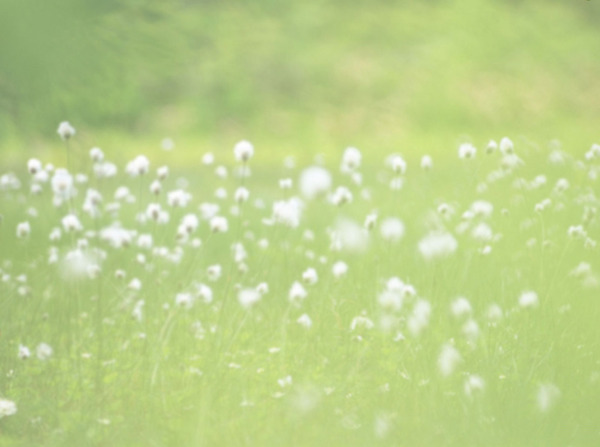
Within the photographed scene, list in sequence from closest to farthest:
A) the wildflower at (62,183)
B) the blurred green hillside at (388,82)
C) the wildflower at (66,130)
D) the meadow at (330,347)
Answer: the meadow at (330,347) → the wildflower at (66,130) → the wildflower at (62,183) → the blurred green hillside at (388,82)

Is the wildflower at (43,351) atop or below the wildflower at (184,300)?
below

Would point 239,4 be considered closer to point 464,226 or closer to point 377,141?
point 464,226

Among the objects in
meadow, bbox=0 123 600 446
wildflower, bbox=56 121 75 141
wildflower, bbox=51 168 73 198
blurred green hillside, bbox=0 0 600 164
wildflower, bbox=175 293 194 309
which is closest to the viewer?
meadow, bbox=0 123 600 446

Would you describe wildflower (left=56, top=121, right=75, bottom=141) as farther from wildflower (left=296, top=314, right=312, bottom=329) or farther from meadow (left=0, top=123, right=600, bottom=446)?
wildflower (left=296, top=314, right=312, bottom=329)

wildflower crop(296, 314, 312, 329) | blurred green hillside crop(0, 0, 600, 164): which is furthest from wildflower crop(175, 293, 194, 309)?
blurred green hillside crop(0, 0, 600, 164)

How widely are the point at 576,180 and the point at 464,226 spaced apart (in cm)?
101

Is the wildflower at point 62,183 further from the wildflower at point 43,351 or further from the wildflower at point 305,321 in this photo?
the wildflower at point 305,321

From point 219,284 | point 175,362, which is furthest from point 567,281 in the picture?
point 219,284

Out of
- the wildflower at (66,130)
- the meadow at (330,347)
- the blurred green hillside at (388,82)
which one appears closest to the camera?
the meadow at (330,347)

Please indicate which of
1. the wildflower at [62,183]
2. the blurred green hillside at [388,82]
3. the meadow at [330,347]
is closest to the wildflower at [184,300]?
the meadow at [330,347]

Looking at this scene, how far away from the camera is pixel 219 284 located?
3.77m

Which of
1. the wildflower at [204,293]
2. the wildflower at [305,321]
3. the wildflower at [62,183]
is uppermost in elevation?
the wildflower at [62,183]

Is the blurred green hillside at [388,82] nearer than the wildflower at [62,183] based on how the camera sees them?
No

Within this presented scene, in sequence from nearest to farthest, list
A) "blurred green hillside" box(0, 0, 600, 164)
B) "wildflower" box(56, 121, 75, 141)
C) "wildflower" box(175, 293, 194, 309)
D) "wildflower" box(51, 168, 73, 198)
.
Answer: "wildflower" box(56, 121, 75, 141), "wildflower" box(175, 293, 194, 309), "wildflower" box(51, 168, 73, 198), "blurred green hillside" box(0, 0, 600, 164)
